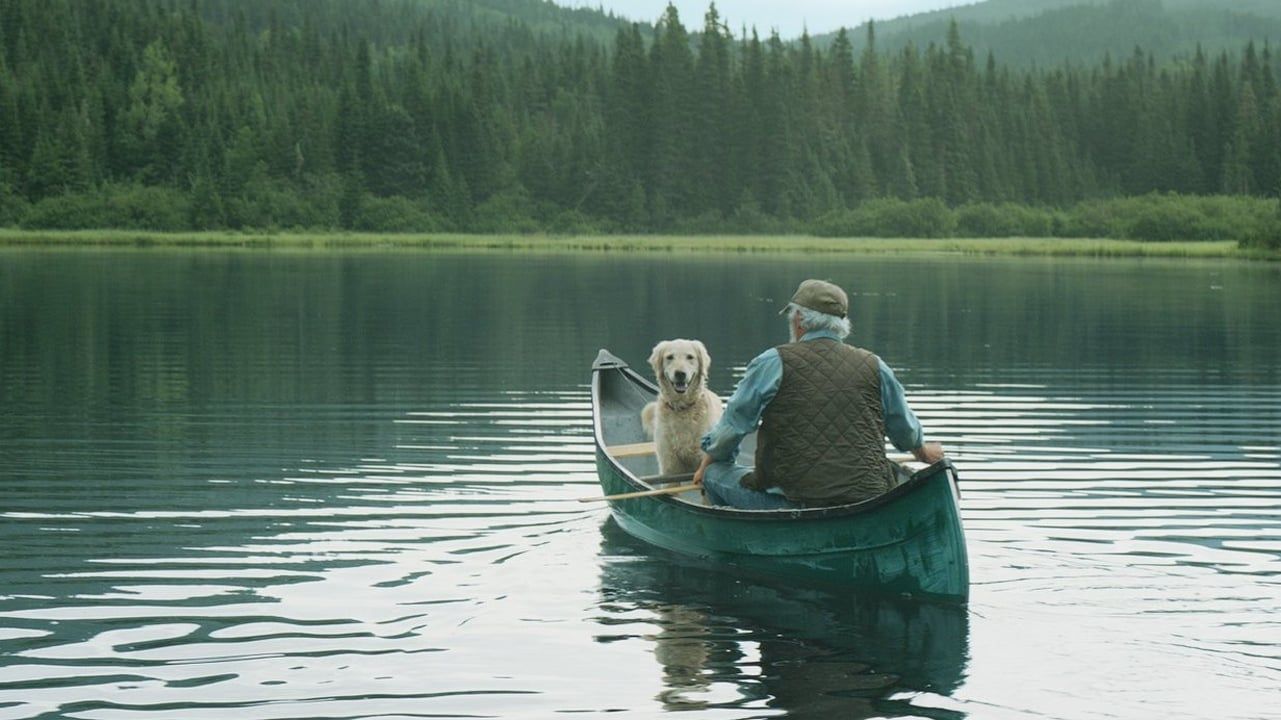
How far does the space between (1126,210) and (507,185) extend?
195 feet

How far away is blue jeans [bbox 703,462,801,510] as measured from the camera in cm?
1315

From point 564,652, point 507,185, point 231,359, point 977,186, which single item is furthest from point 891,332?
point 977,186

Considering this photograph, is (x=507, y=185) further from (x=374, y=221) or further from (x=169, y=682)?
(x=169, y=682)

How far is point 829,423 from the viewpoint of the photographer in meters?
12.3

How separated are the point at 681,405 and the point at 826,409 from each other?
112 inches

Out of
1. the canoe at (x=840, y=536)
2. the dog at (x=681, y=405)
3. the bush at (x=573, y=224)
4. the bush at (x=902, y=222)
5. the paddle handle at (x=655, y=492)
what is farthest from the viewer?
the bush at (x=902, y=222)

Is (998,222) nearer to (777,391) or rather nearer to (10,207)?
(10,207)

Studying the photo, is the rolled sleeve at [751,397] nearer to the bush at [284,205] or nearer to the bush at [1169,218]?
the bush at [1169,218]

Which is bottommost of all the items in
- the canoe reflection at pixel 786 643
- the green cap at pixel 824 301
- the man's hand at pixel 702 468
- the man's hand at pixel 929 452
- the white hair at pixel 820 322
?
the canoe reflection at pixel 786 643

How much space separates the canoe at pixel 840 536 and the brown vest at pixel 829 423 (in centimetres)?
33

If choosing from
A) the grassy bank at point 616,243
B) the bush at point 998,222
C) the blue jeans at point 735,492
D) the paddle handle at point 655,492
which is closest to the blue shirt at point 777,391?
the blue jeans at point 735,492

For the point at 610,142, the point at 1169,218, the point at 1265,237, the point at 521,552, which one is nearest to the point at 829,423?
the point at 521,552

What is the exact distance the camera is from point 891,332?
4066cm

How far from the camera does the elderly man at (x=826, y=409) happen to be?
12234 millimetres
